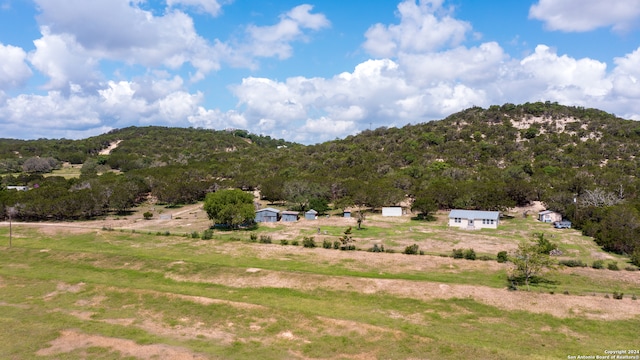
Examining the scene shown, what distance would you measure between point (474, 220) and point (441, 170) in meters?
48.2

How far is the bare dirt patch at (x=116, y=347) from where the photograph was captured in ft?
91.8

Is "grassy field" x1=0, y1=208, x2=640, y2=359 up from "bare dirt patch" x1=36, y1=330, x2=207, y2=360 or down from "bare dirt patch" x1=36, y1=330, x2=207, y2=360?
up

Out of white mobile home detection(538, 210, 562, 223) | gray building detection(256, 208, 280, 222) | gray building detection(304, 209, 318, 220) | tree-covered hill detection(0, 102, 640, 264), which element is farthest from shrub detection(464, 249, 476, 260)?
A: gray building detection(256, 208, 280, 222)

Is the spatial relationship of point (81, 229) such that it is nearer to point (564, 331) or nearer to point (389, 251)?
point (389, 251)

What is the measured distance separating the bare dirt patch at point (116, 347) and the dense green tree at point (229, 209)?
4153cm

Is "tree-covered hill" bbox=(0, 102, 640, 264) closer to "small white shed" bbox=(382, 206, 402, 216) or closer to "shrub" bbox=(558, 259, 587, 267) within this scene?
Result: "small white shed" bbox=(382, 206, 402, 216)

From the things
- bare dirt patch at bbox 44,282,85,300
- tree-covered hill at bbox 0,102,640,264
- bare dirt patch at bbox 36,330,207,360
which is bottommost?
bare dirt patch at bbox 36,330,207,360

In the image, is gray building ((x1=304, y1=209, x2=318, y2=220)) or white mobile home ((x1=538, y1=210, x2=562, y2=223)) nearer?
white mobile home ((x1=538, y1=210, x2=562, y2=223))

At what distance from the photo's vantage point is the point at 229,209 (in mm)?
72312

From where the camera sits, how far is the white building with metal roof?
247 feet

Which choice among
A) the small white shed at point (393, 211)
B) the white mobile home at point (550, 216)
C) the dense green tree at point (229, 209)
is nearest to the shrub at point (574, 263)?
the white mobile home at point (550, 216)

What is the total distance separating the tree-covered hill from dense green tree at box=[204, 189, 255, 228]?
20.1 m

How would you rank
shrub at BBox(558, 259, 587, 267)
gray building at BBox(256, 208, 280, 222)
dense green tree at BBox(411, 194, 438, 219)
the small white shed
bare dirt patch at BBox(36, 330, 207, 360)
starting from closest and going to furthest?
bare dirt patch at BBox(36, 330, 207, 360), shrub at BBox(558, 259, 587, 267), gray building at BBox(256, 208, 280, 222), dense green tree at BBox(411, 194, 438, 219), the small white shed

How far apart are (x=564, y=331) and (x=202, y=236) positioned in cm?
5303
